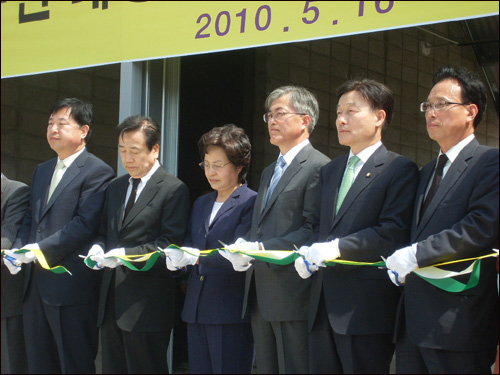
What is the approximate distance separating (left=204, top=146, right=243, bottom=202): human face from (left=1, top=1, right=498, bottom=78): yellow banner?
0.63m

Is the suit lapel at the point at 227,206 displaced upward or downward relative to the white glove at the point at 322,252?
upward

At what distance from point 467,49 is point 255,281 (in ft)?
16.8

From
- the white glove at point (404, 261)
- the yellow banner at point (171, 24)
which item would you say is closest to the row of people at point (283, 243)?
the white glove at point (404, 261)

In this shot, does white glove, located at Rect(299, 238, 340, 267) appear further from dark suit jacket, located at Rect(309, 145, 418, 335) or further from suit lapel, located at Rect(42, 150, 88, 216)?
suit lapel, located at Rect(42, 150, 88, 216)

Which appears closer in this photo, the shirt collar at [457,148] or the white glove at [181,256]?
the shirt collar at [457,148]

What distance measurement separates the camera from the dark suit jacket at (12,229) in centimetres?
402

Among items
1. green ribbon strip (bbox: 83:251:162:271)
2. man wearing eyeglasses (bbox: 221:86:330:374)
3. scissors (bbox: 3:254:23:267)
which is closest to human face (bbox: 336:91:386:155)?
man wearing eyeglasses (bbox: 221:86:330:374)

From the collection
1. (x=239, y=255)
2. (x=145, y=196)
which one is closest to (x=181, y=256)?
(x=239, y=255)

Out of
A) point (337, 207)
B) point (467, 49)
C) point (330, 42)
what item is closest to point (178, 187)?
point (337, 207)

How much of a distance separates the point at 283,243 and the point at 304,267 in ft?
0.70

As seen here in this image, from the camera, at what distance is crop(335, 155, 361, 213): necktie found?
10.5 ft

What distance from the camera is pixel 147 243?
3662 millimetres

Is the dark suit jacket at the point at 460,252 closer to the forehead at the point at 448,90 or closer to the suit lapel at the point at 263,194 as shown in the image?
the forehead at the point at 448,90

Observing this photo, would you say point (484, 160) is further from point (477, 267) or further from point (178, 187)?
point (178, 187)
